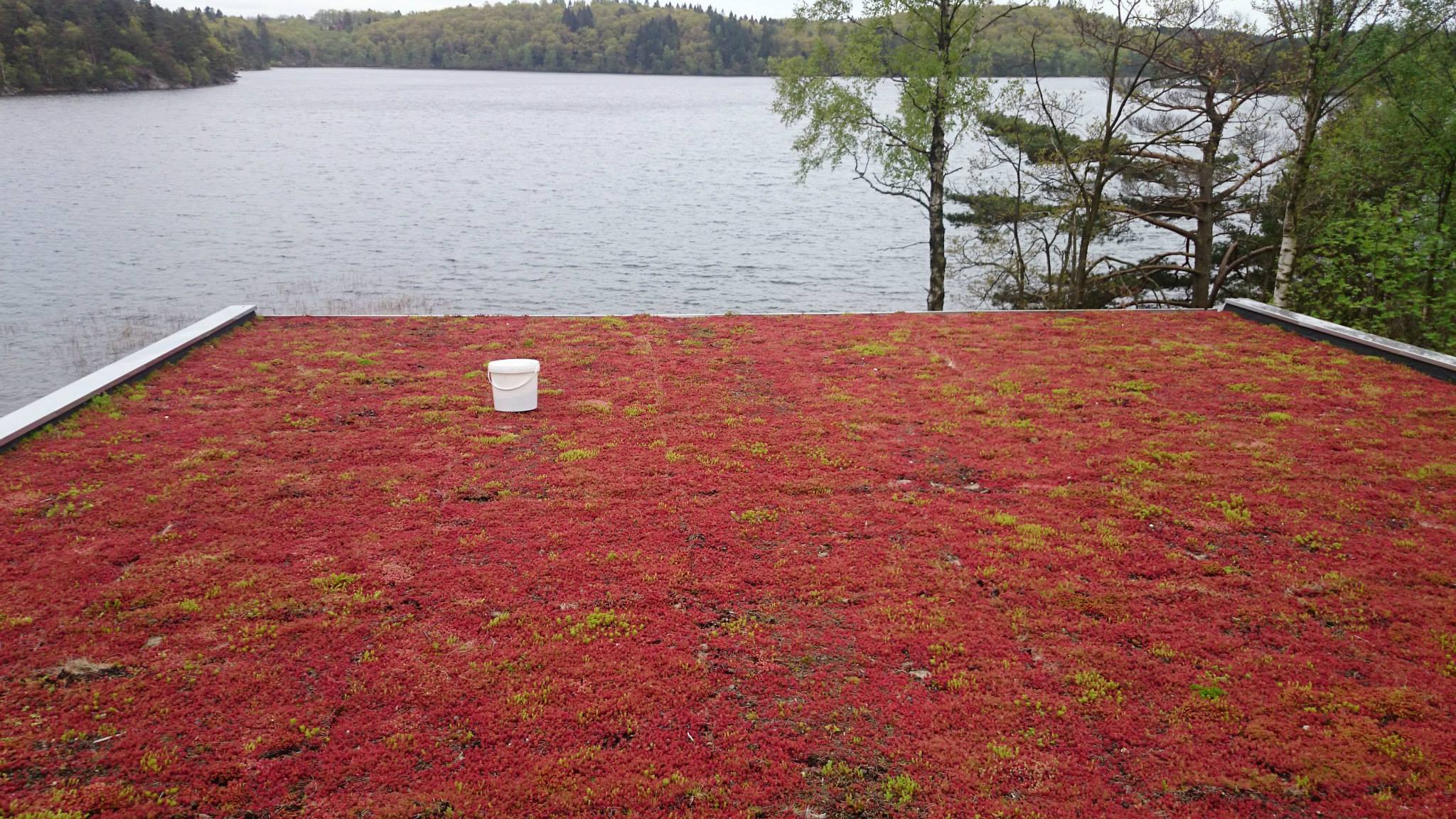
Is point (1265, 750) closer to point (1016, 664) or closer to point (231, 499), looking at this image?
point (1016, 664)

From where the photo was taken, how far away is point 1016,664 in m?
5.05

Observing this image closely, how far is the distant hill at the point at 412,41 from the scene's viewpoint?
220ft

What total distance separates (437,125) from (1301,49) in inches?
2436

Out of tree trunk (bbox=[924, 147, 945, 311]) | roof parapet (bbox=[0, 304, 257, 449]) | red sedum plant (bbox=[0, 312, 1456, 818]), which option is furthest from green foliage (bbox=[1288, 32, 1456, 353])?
roof parapet (bbox=[0, 304, 257, 449])

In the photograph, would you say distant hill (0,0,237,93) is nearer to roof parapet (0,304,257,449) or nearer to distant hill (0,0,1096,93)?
distant hill (0,0,1096,93)

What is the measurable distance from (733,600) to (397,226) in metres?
32.1

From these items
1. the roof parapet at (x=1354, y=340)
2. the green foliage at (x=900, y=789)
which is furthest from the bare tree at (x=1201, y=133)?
the green foliage at (x=900, y=789)

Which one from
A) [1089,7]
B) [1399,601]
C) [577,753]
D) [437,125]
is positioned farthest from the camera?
[437,125]

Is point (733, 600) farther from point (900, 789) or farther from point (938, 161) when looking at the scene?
point (938, 161)

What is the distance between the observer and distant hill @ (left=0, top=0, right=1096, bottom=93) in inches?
2645

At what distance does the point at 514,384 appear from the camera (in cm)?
916

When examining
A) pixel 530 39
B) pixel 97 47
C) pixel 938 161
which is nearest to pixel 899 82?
pixel 938 161

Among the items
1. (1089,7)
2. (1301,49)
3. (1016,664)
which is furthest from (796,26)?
(1016,664)

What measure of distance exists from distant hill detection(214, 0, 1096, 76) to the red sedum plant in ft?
259
